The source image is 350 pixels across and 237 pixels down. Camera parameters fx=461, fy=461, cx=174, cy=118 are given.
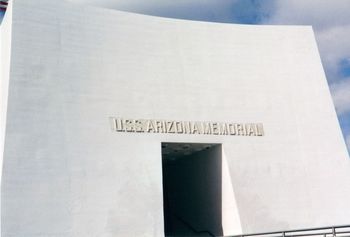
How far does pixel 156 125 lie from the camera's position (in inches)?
665

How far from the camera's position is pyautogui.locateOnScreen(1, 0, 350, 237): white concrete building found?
14945mm

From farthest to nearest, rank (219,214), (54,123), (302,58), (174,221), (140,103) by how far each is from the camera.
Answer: (174,221), (302,58), (219,214), (140,103), (54,123)

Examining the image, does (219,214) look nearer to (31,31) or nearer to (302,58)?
(302,58)

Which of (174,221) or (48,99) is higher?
(48,99)

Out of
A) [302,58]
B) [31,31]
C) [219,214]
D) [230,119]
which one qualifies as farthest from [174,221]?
[31,31]

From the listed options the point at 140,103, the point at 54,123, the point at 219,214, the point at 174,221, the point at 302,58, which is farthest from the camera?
the point at 174,221

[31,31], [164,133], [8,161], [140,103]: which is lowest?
[8,161]

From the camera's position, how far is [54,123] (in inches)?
605

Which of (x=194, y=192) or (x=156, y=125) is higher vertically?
(x=156, y=125)

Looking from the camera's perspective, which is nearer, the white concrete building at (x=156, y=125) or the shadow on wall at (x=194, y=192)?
the white concrete building at (x=156, y=125)

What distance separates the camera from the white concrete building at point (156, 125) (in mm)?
14945

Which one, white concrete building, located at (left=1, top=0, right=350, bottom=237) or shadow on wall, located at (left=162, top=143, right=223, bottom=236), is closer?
white concrete building, located at (left=1, top=0, right=350, bottom=237)

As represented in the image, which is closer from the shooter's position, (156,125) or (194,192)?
(156,125)

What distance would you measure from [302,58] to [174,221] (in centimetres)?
1016
